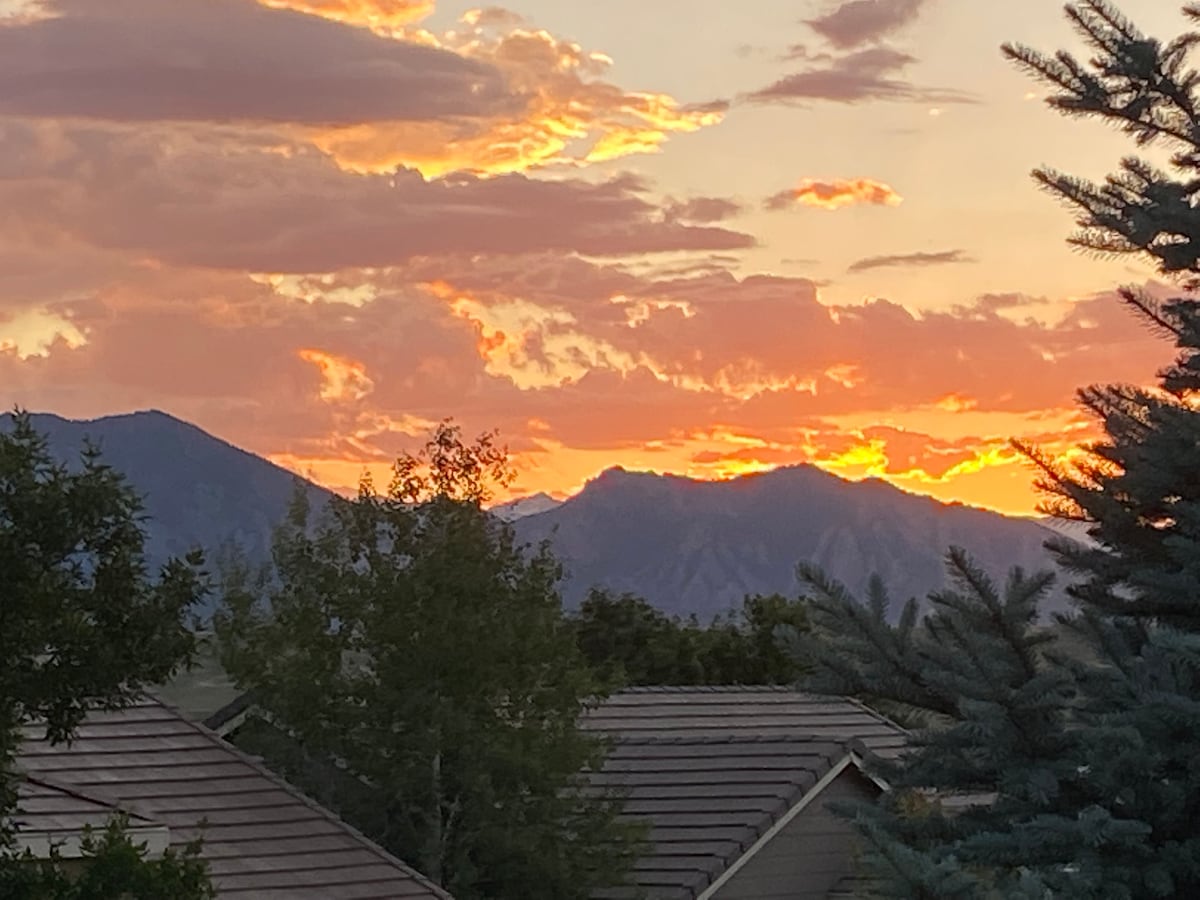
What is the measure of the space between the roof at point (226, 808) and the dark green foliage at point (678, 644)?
981 inches

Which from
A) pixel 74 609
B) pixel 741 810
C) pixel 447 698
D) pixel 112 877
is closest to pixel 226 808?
pixel 447 698

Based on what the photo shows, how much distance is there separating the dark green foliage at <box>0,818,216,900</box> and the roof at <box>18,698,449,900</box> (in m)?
6.45

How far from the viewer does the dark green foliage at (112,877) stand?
36.1ft

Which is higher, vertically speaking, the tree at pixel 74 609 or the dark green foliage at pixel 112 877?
the tree at pixel 74 609

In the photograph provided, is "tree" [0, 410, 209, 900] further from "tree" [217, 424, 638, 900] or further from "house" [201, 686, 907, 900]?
"house" [201, 686, 907, 900]

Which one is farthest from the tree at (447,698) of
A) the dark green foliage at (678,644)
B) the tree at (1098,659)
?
the dark green foliage at (678,644)

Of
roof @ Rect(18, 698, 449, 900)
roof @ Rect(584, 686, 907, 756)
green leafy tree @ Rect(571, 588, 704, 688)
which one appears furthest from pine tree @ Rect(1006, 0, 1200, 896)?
→ green leafy tree @ Rect(571, 588, 704, 688)

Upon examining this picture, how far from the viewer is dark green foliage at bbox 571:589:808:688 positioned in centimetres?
4697

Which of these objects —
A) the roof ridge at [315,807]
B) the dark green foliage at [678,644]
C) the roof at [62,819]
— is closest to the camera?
the roof at [62,819]

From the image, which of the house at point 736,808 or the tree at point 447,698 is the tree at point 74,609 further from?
the house at point 736,808

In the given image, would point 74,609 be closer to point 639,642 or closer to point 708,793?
point 708,793

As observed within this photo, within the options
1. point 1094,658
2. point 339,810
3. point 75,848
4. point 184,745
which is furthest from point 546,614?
point 1094,658

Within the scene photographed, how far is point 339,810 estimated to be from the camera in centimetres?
2344

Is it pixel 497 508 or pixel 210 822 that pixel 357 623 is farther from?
pixel 210 822
